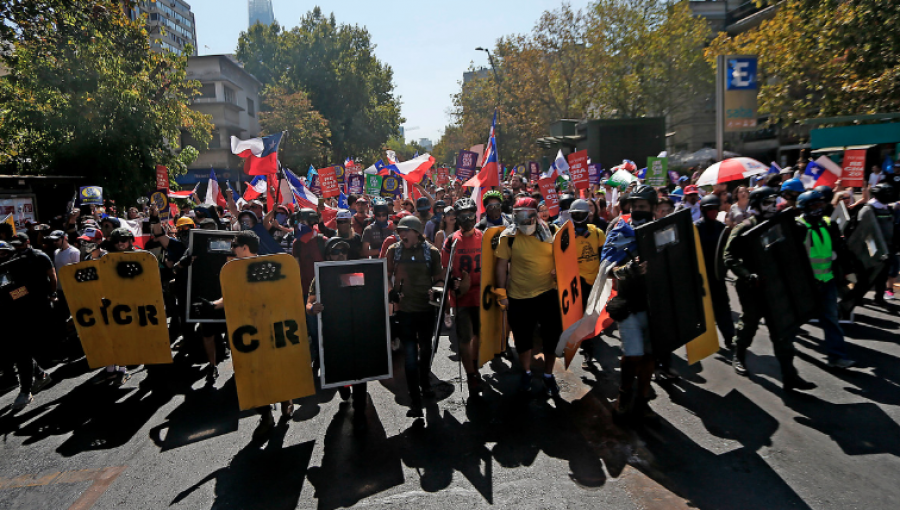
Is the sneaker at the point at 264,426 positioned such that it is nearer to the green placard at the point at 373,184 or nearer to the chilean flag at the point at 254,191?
the chilean flag at the point at 254,191

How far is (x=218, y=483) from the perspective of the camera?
4176 millimetres

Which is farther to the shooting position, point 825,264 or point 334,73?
point 334,73

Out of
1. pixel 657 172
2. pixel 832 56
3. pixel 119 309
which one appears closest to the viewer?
pixel 119 309

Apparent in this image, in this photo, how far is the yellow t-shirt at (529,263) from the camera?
17.6 ft

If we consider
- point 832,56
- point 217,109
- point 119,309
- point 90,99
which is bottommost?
point 119,309

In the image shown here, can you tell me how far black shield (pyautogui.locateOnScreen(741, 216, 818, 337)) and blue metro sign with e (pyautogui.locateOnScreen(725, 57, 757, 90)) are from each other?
8.93 metres

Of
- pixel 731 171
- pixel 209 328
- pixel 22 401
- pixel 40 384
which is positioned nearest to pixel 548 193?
pixel 731 171

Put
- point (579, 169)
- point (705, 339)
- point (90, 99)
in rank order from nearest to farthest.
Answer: point (705, 339), point (579, 169), point (90, 99)

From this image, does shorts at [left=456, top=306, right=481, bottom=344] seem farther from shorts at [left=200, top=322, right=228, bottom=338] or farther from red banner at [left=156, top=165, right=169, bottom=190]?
red banner at [left=156, top=165, right=169, bottom=190]

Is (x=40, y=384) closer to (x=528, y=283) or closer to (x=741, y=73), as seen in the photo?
(x=528, y=283)

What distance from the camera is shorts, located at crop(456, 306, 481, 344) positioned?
557 centimetres

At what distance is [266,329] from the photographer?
482 cm

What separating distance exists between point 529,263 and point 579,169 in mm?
8902

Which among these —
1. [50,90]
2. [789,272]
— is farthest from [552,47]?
[789,272]
